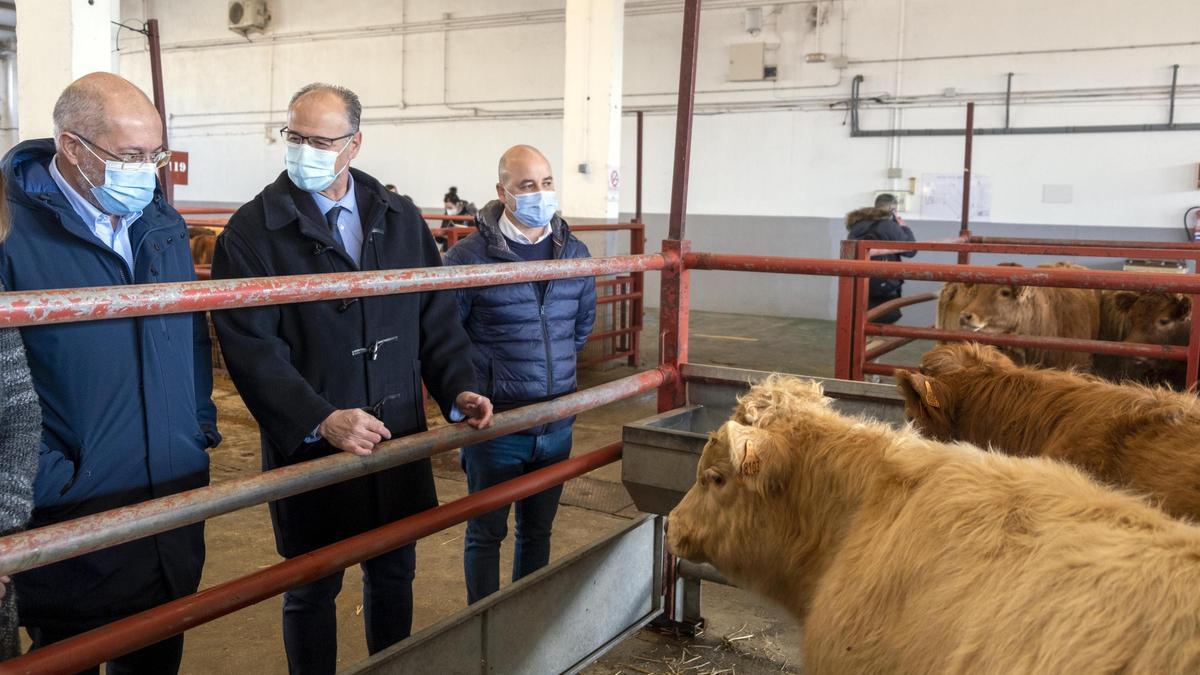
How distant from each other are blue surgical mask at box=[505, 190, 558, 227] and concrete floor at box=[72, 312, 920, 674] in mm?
1080

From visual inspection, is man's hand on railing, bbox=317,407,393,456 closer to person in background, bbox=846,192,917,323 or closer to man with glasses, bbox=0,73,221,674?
man with glasses, bbox=0,73,221,674

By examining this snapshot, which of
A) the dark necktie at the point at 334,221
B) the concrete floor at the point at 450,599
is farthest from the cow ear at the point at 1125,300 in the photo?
the dark necktie at the point at 334,221

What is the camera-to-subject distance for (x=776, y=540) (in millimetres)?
1989

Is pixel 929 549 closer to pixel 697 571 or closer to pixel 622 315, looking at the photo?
pixel 697 571

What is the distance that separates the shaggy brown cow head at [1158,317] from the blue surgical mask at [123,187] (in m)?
5.42

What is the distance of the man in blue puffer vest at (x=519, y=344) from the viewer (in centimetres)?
306

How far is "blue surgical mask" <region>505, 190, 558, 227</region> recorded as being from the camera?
3.17m

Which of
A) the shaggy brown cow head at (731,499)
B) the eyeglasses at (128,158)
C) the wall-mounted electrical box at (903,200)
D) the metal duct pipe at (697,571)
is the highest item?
the wall-mounted electrical box at (903,200)

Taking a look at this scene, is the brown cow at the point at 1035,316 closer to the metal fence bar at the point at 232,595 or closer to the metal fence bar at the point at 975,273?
the metal fence bar at the point at 975,273

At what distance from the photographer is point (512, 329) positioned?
306 centimetres

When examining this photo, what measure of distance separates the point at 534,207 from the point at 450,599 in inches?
70.4

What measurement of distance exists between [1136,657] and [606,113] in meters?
9.06

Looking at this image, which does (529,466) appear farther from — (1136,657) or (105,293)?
(1136,657)

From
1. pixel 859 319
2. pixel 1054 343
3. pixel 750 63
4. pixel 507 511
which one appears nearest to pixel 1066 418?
pixel 507 511
